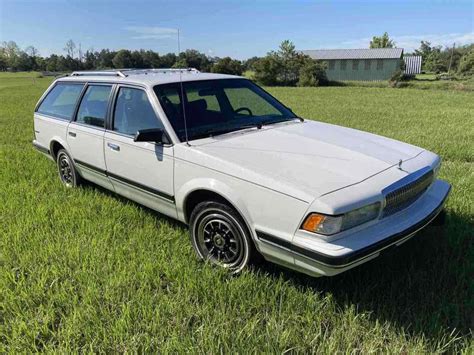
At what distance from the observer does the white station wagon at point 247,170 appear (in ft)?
8.11

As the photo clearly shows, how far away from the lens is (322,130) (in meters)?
3.83

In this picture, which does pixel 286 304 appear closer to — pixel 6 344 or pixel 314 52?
pixel 6 344

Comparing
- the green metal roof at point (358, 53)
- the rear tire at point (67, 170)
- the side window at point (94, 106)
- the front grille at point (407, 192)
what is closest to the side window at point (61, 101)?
the side window at point (94, 106)

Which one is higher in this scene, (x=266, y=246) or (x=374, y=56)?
(x=374, y=56)

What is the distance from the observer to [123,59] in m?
22.4

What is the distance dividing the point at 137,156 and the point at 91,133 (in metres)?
1.01

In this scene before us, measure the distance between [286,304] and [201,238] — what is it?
3.03ft

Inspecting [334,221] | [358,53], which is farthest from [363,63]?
[334,221]

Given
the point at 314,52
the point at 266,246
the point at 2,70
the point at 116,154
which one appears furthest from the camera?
the point at 2,70

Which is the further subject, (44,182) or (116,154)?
(44,182)

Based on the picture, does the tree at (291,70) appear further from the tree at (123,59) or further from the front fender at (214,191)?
the front fender at (214,191)

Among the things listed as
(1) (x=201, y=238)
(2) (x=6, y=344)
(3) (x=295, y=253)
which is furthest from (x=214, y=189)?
(2) (x=6, y=344)

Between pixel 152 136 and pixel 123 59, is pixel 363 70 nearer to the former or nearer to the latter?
pixel 123 59

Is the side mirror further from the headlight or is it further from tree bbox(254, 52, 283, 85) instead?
tree bbox(254, 52, 283, 85)
